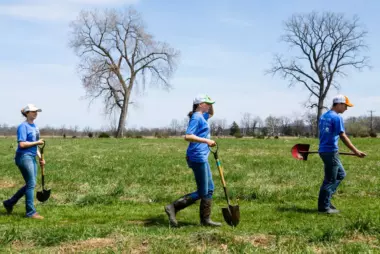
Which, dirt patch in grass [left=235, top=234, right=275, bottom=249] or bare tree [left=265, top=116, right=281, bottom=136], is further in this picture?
bare tree [left=265, top=116, right=281, bottom=136]

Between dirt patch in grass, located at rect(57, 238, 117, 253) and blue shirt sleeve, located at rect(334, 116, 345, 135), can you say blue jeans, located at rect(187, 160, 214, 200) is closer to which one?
dirt patch in grass, located at rect(57, 238, 117, 253)

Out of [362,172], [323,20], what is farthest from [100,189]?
[323,20]

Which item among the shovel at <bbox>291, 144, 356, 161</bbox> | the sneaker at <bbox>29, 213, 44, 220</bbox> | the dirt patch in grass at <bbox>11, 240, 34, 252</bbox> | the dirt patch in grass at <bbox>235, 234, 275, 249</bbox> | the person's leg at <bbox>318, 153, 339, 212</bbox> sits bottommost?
the sneaker at <bbox>29, 213, 44, 220</bbox>

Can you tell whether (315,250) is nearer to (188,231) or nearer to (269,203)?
(188,231)

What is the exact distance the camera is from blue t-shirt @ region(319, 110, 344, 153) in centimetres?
827

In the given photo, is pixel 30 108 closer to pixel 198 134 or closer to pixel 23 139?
pixel 23 139

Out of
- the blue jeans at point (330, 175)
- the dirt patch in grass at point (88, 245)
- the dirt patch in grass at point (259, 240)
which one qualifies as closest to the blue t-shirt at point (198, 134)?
the dirt patch in grass at point (259, 240)

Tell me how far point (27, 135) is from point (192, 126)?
3204 millimetres

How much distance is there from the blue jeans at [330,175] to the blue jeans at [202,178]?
2.47m

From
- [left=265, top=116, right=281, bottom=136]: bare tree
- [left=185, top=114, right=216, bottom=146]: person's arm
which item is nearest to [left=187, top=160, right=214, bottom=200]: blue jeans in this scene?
[left=185, top=114, right=216, bottom=146]: person's arm

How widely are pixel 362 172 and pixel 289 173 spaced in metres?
2.50

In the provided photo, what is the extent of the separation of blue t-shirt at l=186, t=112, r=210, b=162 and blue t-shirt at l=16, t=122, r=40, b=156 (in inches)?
120

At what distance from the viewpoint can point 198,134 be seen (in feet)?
23.4

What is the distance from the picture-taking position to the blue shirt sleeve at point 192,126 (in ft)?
23.0
